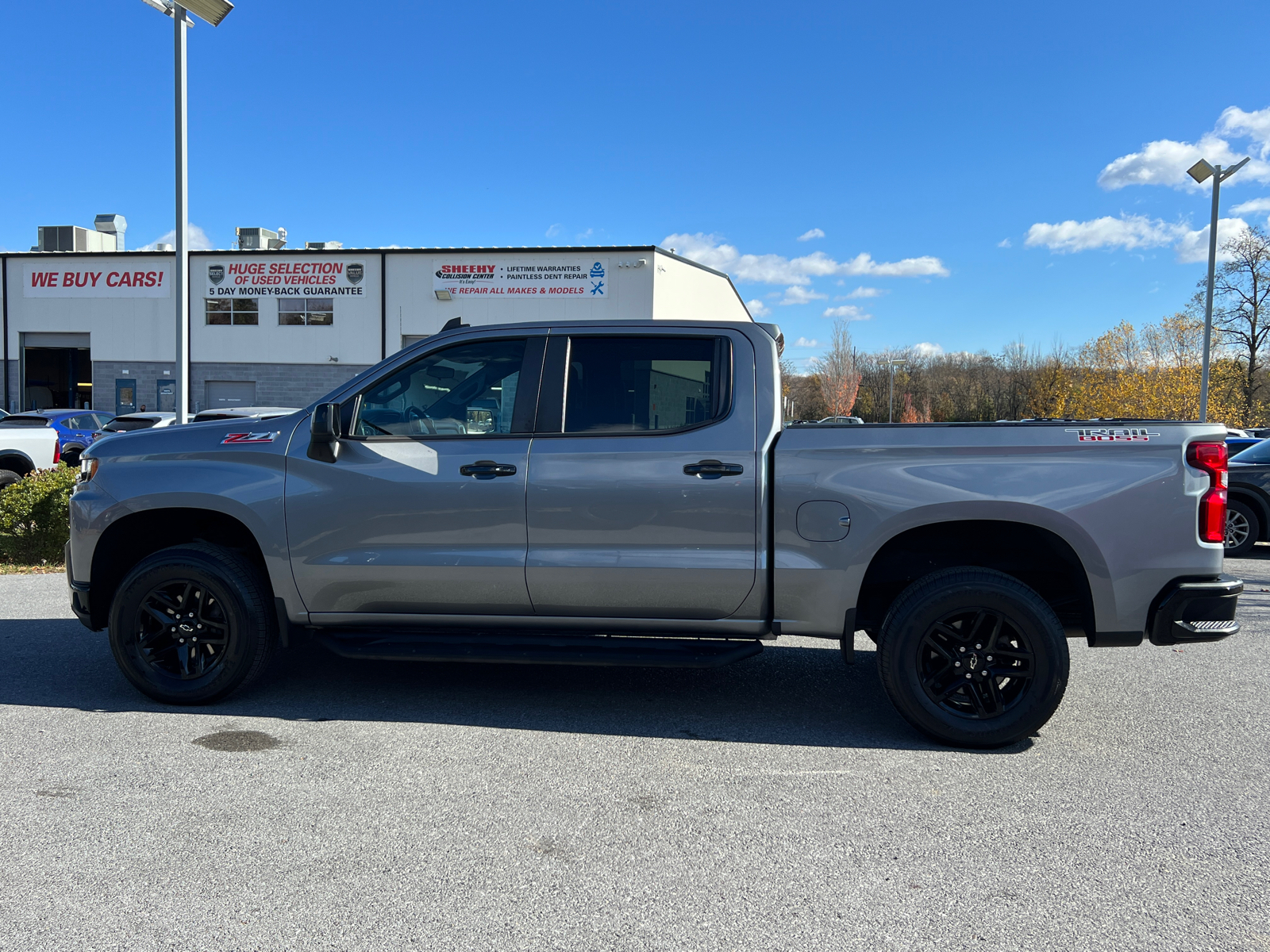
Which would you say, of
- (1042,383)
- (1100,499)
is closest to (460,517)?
(1100,499)

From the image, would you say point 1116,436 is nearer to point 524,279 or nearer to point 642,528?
point 642,528

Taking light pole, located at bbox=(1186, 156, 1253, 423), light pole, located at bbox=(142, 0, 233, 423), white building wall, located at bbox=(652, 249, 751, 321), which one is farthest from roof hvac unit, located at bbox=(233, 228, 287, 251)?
light pole, located at bbox=(1186, 156, 1253, 423)

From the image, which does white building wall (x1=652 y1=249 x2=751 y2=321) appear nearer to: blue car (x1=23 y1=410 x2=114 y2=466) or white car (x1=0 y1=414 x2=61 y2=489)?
blue car (x1=23 y1=410 x2=114 y2=466)

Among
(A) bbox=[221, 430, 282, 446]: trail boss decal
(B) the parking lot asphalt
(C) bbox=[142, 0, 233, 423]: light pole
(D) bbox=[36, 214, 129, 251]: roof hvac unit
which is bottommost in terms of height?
(B) the parking lot asphalt

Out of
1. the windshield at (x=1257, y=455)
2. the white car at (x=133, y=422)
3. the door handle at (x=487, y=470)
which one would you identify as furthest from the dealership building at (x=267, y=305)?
the door handle at (x=487, y=470)

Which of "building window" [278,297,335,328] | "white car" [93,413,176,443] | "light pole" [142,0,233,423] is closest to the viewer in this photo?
"light pole" [142,0,233,423]

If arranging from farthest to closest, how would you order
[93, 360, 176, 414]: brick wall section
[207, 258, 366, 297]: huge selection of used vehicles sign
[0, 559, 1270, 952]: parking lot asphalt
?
[93, 360, 176, 414]: brick wall section, [207, 258, 366, 297]: huge selection of used vehicles sign, [0, 559, 1270, 952]: parking lot asphalt

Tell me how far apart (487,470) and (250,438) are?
1.30 metres

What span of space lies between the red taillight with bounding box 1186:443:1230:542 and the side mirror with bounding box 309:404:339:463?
398 centimetres

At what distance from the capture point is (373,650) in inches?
183

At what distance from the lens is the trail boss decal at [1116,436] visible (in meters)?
4.23

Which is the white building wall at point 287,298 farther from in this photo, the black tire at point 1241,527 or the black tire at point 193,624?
the black tire at point 193,624

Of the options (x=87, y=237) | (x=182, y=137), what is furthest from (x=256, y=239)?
(x=182, y=137)

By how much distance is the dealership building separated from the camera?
33750mm
